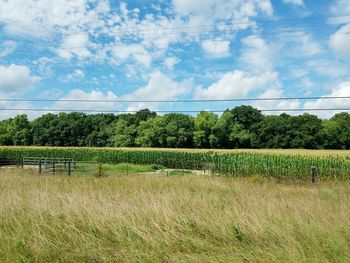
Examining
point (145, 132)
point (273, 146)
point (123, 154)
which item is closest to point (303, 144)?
point (273, 146)

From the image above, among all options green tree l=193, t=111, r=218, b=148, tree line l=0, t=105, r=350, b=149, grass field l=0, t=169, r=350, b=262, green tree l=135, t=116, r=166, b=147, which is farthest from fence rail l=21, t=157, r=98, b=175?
green tree l=193, t=111, r=218, b=148

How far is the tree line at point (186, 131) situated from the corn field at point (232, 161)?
38723 mm

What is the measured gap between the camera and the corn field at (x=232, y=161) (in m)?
27.0

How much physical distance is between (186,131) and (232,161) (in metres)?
61.8

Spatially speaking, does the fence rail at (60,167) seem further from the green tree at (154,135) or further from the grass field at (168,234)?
the green tree at (154,135)

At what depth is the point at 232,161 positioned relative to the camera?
32219 millimetres

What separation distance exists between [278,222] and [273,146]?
78.6 metres

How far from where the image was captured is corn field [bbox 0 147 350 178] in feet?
88.4

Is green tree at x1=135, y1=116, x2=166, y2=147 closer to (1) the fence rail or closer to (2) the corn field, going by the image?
(2) the corn field

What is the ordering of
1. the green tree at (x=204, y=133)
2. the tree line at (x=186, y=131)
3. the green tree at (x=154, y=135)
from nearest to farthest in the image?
1. the tree line at (x=186, y=131)
2. the green tree at (x=154, y=135)
3. the green tree at (x=204, y=133)

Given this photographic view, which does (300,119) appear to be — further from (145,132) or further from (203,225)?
(203,225)

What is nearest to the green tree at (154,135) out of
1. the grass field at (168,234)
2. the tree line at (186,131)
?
the tree line at (186,131)

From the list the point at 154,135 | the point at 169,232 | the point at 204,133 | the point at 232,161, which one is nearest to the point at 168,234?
the point at 169,232

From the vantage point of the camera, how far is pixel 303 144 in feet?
251
